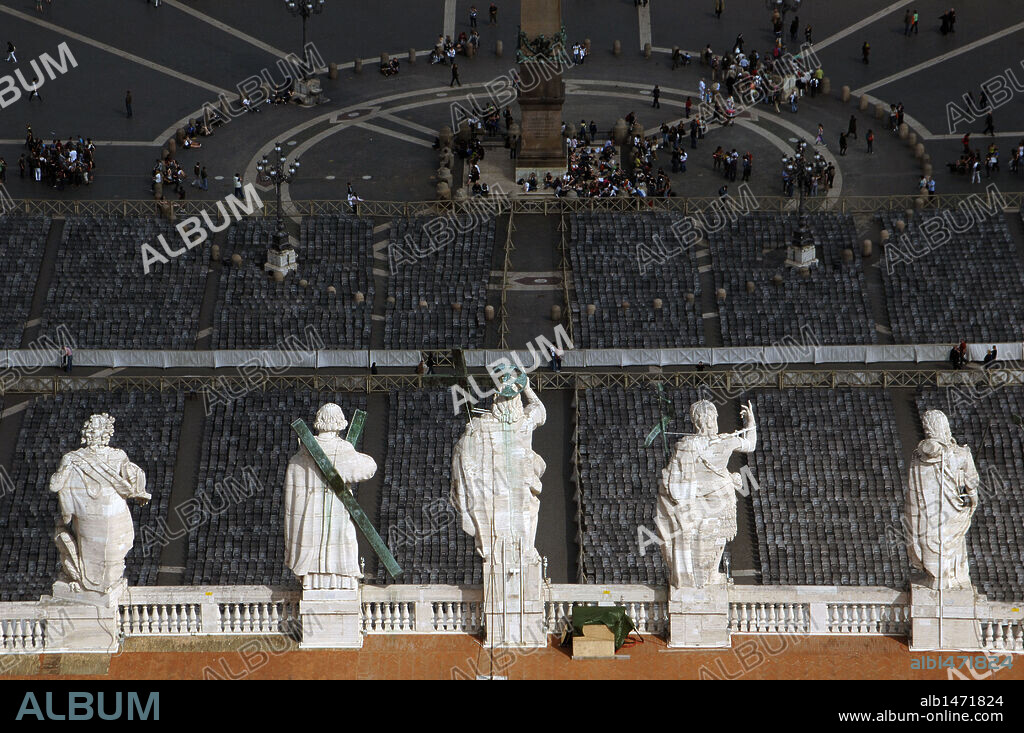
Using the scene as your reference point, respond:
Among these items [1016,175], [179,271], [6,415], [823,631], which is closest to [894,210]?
[1016,175]

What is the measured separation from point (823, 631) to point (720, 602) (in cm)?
218

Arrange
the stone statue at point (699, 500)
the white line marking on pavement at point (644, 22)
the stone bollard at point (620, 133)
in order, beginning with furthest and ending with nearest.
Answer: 1. the white line marking on pavement at point (644, 22)
2. the stone bollard at point (620, 133)
3. the stone statue at point (699, 500)

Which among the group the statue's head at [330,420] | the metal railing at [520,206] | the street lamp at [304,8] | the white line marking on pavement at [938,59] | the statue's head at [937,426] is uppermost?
the street lamp at [304,8]

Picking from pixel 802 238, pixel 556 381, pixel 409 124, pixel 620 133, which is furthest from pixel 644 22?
pixel 556 381

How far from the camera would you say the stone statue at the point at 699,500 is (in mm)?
38688

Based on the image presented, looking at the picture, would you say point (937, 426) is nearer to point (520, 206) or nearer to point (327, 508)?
point (327, 508)

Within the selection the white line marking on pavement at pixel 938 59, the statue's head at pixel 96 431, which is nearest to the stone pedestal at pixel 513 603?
the statue's head at pixel 96 431

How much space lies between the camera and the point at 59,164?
3748 inches

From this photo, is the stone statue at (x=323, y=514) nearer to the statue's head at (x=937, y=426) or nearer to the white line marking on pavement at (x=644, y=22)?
the statue's head at (x=937, y=426)

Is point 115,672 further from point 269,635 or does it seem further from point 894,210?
point 894,210

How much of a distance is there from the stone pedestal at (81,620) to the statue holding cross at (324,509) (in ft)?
11.9

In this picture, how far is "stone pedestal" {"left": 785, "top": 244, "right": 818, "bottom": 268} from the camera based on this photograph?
8588cm

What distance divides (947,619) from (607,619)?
632 centimetres
